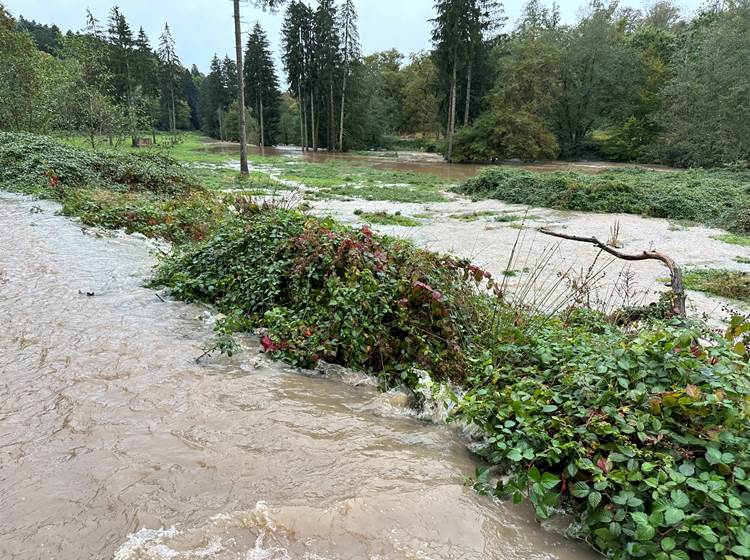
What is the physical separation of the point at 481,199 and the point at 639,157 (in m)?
27.1

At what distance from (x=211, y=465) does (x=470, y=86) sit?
4203cm

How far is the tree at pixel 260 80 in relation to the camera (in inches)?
1955

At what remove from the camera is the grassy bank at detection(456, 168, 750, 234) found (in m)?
13.9

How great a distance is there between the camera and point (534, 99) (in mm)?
36656

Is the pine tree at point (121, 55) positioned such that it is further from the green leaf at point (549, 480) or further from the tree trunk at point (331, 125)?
the green leaf at point (549, 480)

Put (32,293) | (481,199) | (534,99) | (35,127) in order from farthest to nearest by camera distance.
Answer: (534,99), (35,127), (481,199), (32,293)

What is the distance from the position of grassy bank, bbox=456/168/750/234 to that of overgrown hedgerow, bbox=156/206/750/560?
11.9m

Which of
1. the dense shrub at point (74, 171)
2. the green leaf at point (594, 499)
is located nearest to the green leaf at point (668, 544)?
the green leaf at point (594, 499)

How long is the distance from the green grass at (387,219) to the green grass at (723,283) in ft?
20.8

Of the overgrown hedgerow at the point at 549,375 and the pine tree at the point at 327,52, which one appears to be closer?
the overgrown hedgerow at the point at 549,375

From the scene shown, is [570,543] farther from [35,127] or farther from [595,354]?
[35,127]

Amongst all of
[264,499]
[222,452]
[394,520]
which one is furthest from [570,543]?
[222,452]

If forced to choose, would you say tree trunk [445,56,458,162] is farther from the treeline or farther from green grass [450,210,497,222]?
green grass [450,210,497,222]

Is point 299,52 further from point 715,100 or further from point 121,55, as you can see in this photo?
point 715,100
